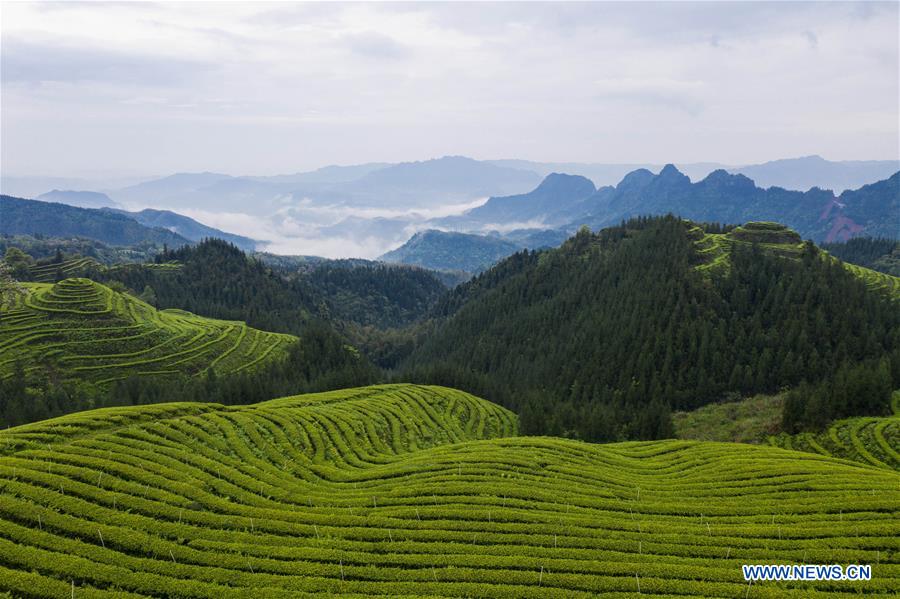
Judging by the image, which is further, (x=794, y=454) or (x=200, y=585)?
(x=794, y=454)

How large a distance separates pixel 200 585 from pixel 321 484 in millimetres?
16573

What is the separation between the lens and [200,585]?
83.7 ft

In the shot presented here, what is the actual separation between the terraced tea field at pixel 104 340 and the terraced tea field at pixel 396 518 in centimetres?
9859

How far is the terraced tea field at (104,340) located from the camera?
124 meters

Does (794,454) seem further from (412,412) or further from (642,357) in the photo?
(642,357)

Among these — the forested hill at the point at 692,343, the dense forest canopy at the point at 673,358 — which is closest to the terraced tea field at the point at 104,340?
the dense forest canopy at the point at 673,358

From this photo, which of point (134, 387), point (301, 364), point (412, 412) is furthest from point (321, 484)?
point (301, 364)

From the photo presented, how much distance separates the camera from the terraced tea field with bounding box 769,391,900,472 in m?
63.8

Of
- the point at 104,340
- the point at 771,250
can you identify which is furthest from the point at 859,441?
the point at 104,340

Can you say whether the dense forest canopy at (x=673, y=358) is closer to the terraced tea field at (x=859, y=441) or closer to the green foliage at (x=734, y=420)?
the terraced tea field at (x=859, y=441)

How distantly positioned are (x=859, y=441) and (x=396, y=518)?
240 ft

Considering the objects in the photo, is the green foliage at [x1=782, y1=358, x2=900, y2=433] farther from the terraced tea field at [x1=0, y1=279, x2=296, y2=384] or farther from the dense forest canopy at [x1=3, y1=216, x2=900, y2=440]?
the terraced tea field at [x1=0, y1=279, x2=296, y2=384]

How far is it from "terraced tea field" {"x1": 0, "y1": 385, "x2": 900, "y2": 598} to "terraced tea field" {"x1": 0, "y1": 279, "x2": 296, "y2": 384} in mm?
98591

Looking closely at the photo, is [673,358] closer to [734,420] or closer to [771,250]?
[734,420]
